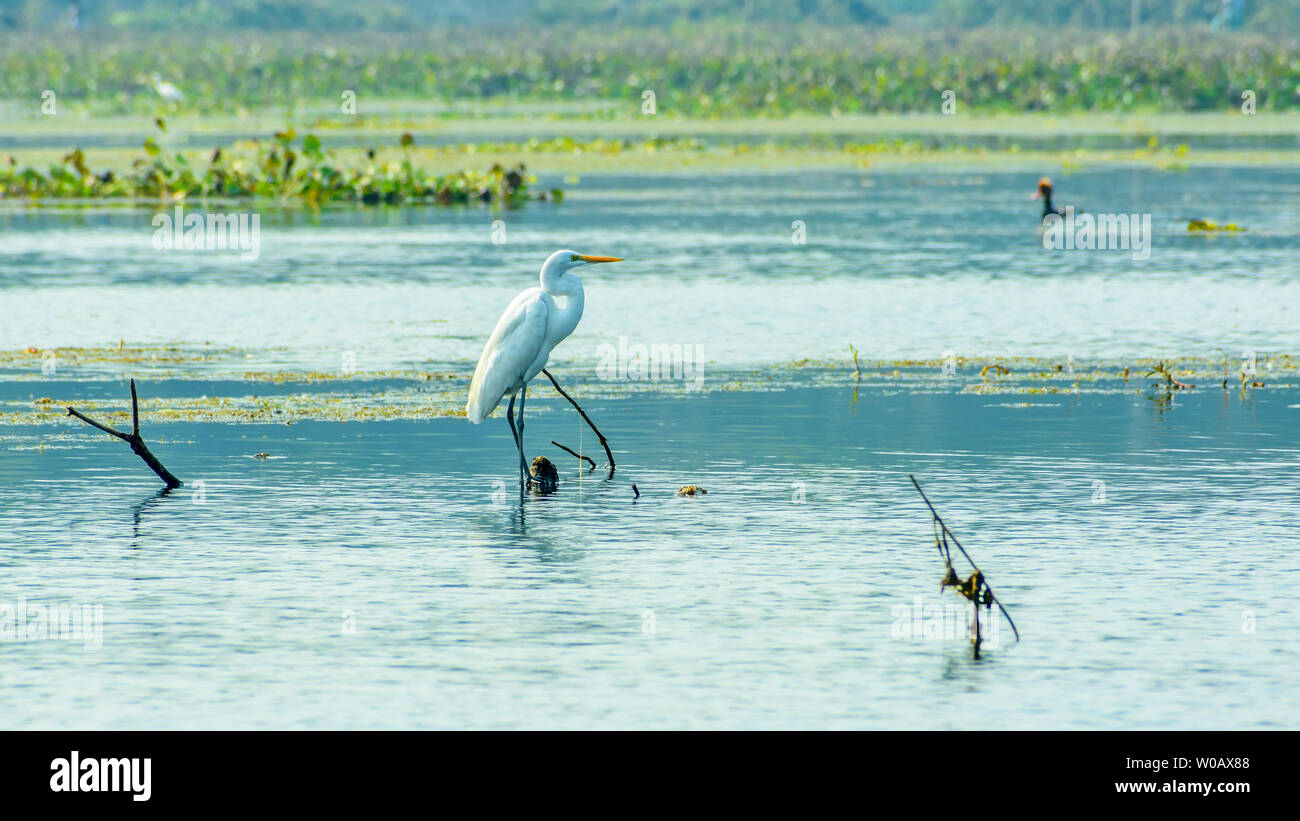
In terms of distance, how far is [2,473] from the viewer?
14.6 metres

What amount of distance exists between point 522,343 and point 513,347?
63 millimetres

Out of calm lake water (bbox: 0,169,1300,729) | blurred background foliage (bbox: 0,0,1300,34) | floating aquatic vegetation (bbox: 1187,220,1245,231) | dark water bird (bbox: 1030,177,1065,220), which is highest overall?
blurred background foliage (bbox: 0,0,1300,34)

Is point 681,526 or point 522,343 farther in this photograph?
point 522,343

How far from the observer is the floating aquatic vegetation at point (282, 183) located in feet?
140

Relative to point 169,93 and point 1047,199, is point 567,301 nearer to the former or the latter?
point 1047,199

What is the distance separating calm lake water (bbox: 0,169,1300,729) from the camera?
9.48 m

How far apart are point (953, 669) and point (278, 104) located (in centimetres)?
7484

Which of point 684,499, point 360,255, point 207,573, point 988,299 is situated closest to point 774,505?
point 684,499

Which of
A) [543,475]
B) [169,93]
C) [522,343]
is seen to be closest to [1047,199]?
[522,343]

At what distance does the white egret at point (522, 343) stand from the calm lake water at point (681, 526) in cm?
48

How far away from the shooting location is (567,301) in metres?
14.6

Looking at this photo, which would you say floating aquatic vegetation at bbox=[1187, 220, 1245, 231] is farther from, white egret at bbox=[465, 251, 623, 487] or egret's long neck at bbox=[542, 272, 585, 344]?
white egret at bbox=[465, 251, 623, 487]

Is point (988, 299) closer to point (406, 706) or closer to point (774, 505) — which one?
point (774, 505)

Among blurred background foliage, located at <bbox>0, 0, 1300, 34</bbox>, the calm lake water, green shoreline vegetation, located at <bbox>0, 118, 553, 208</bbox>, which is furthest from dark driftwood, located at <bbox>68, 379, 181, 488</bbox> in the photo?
blurred background foliage, located at <bbox>0, 0, 1300, 34</bbox>
